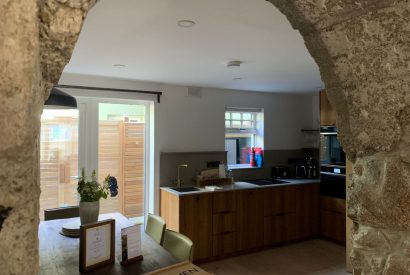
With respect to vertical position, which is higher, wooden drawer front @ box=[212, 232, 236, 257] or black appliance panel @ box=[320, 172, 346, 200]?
black appliance panel @ box=[320, 172, 346, 200]

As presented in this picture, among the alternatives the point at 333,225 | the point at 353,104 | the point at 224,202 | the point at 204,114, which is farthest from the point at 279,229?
the point at 353,104

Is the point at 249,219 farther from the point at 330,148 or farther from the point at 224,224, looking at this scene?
the point at 330,148

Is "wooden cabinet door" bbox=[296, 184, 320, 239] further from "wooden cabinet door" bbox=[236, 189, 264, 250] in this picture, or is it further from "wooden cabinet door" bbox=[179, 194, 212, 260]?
"wooden cabinet door" bbox=[179, 194, 212, 260]

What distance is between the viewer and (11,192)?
505 millimetres

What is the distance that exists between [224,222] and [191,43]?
2549mm

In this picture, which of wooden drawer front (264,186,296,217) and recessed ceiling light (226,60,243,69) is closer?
recessed ceiling light (226,60,243,69)

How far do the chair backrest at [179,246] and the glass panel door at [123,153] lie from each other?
5.93 ft

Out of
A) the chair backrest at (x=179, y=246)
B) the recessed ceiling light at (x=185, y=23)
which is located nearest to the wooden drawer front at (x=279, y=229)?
the chair backrest at (x=179, y=246)

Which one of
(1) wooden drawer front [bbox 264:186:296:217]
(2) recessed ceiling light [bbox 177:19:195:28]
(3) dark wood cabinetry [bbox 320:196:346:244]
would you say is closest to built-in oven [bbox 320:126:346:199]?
(3) dark wood cabinetry [bbox 320:196:346:244]

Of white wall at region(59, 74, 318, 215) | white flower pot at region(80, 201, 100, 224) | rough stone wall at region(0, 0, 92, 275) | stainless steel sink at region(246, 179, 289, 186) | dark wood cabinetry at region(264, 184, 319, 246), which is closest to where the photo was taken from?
rough stone wall at region(0, 0, 92, 275)

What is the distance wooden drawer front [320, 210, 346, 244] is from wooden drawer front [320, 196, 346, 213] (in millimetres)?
61

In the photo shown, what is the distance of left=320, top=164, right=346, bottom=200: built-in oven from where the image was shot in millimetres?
4555

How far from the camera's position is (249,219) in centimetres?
438

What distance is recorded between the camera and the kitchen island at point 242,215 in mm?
3943
